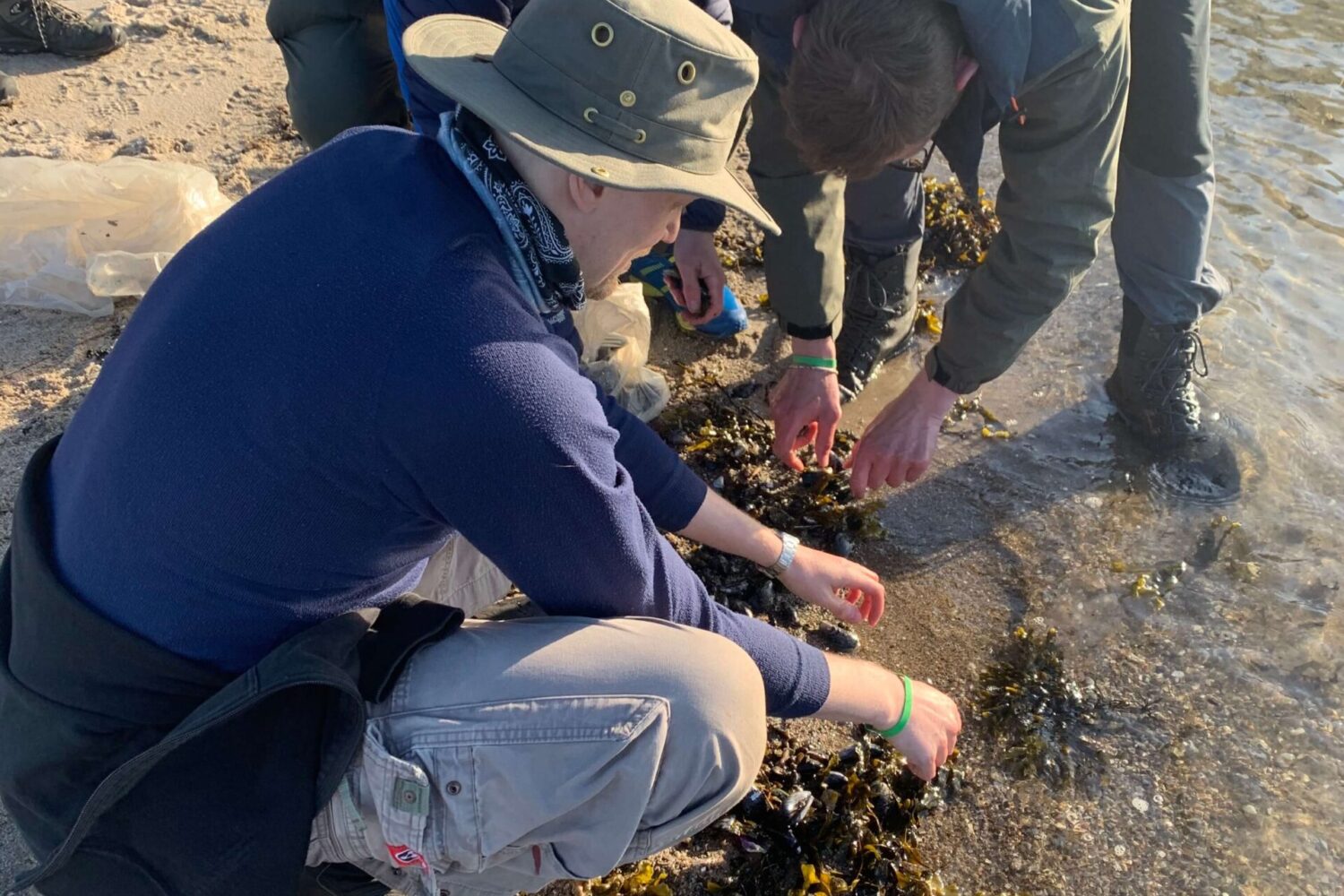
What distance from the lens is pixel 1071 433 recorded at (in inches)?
141

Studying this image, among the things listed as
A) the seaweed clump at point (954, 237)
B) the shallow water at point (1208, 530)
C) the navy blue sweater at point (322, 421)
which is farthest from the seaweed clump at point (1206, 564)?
the navy blue sweater at point (322, 421)

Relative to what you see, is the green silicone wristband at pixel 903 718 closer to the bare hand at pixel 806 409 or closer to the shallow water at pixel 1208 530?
the shallow water at pixel 1208 530

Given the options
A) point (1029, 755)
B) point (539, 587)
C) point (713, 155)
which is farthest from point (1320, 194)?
point (539, 587)

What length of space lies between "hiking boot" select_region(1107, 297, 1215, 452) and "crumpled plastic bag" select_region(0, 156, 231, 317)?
3.40 meters

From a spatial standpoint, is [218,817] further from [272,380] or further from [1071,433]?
[1071,433]

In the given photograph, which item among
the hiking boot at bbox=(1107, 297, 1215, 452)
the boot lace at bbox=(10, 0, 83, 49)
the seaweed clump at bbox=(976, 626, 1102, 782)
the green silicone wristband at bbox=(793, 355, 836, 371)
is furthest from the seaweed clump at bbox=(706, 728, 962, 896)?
the boot lace at bbox=(10, 0, 83, 49)

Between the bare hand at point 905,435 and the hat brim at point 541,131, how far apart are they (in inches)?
53.9

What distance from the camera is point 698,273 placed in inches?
134

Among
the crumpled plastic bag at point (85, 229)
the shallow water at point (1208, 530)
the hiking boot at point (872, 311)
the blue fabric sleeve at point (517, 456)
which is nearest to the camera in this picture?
the blue fabric sleeve at point (517, 456)

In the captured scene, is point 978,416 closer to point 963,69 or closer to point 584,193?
point 963,69

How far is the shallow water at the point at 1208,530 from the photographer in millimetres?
2518

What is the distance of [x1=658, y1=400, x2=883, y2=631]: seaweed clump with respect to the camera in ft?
9.46

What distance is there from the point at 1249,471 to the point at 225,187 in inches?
161

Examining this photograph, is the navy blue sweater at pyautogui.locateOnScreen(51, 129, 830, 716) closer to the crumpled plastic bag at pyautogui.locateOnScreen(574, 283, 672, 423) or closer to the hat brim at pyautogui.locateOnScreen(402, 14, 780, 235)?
the hat brim at pyautogui.locateOnScreen(402, 14, 780, 235)
